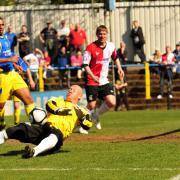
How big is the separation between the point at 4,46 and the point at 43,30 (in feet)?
49.6

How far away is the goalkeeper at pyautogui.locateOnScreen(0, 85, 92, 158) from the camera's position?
11.3 m

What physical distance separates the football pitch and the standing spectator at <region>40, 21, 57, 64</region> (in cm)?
1323

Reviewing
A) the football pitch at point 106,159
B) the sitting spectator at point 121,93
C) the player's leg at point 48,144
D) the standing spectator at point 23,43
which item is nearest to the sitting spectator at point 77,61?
the standing spectator at point 23,43

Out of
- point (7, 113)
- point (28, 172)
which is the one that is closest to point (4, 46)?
point (28, 172)

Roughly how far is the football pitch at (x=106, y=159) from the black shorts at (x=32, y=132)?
0.97 feet

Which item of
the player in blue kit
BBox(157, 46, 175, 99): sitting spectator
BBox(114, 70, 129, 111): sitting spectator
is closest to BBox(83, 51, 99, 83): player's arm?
the player in blue kit

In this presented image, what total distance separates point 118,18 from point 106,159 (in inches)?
828

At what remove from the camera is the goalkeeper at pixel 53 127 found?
11328 millimetres

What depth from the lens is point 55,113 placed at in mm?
11758

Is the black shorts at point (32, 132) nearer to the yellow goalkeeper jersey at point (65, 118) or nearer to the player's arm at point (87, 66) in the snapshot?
the yellow goalkeeper jersey at point (65, 118)

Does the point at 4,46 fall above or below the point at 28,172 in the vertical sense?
above

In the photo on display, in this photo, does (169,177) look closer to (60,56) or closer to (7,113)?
(7,113)

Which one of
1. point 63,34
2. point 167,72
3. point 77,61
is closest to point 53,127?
point 167,72

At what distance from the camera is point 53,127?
38.0ft
